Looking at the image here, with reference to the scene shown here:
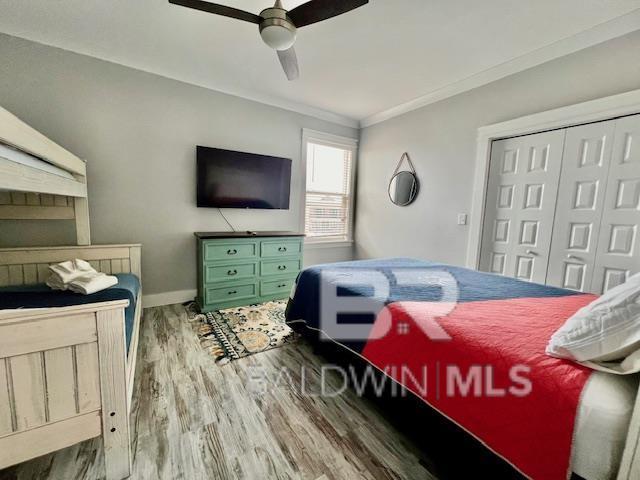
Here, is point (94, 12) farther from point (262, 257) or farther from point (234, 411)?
point (234, 411)

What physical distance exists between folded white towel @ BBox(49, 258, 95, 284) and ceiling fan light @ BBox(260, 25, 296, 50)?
2.02 m

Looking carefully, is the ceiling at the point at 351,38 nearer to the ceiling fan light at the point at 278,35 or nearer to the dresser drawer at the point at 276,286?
the ceiling fan light at the point at 278,35

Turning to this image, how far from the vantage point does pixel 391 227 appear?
3.83 m

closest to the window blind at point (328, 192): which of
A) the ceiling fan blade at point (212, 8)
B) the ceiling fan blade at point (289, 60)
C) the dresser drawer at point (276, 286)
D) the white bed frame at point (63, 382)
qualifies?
the dresser drawer at point (276, 286)

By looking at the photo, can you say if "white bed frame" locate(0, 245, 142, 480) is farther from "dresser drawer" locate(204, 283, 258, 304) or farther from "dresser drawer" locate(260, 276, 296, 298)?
"dresser drawer" locate(260, 276, 296, 298)

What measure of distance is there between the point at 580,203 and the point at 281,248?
2.90 m

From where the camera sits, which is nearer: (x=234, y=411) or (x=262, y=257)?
(x=234, y=411)

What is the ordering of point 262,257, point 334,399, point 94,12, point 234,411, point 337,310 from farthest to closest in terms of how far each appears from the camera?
point 262,257 → point 94,12 → point 337,310 → point 334,399 → point 234,411

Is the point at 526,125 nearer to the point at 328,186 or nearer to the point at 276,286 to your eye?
the point at 328,186

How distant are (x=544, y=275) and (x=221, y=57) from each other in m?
3.67

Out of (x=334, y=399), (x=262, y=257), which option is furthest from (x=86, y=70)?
(x=334, y=399)

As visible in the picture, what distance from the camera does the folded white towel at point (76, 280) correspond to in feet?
5.76

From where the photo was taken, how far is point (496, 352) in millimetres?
991

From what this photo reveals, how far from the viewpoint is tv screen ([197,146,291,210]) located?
3041mm
